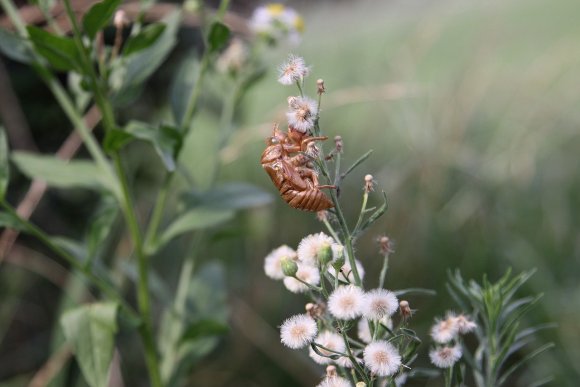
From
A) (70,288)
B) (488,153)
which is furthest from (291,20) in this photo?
(488,153)

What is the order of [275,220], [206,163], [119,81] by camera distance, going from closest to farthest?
1. [119,81]
2. [275,220]
3. [206,163]

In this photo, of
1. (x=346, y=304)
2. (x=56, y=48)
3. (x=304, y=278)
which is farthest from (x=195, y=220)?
(x=346, y=304)

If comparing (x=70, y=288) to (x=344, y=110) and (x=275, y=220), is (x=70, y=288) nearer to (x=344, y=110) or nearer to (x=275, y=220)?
(x=275, y=220)

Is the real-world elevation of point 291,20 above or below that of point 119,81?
above

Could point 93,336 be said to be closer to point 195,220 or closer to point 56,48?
point 195,220

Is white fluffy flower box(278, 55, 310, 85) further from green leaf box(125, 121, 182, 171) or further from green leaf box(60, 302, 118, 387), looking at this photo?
green leaf box(60, 302, 118, 387)

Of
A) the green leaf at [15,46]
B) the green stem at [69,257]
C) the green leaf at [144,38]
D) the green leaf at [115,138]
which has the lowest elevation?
the green stem at [69,257]

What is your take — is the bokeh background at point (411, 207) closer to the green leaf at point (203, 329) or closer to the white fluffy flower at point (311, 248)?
the green leaf at point (203, 329)

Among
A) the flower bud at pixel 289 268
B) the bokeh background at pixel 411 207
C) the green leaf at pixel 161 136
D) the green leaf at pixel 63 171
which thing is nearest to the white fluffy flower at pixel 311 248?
the flower bud at pixel 289 268
